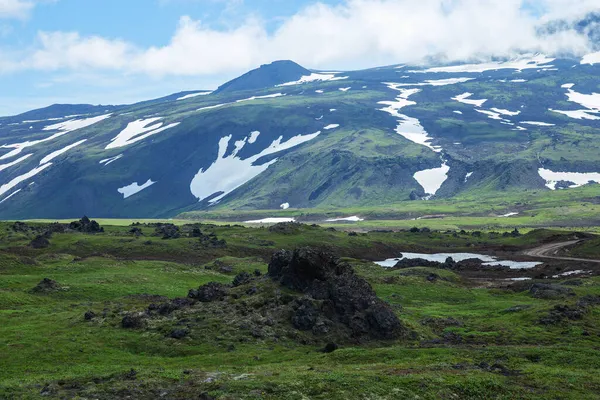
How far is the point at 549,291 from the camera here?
281ft

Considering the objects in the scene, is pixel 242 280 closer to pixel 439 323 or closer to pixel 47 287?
pixel 439 323

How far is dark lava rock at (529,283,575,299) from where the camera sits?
272 feet

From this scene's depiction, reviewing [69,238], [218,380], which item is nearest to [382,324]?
[218,380]

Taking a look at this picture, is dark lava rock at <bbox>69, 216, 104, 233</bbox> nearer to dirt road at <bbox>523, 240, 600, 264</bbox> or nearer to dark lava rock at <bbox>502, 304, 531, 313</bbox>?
dirt road at <bbox>523, 240, 600, 264</bbox>

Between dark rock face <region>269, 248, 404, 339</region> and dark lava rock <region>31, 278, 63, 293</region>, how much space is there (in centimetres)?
2860

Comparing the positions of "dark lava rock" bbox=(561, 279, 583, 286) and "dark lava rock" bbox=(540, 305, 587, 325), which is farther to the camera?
"dark lava rock" bbox=(561, 279, 583, 286)

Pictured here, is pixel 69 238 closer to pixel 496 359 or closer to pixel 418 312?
pixel 418 312

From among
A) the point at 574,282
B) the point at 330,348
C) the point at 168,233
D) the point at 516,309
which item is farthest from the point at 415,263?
the point at 330,348

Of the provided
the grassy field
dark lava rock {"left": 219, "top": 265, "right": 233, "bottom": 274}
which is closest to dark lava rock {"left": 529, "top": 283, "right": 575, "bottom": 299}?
the grassy field

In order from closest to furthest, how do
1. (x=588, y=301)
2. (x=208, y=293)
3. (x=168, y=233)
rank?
(x=208, y=293) → (x=588, y=301) → (x=168, y=233)

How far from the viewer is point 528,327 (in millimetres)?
61125

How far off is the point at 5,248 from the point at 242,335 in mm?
89752

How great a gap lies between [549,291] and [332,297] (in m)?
39.4

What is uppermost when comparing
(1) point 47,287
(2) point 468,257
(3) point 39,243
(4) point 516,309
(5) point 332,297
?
(1) point 47,287
